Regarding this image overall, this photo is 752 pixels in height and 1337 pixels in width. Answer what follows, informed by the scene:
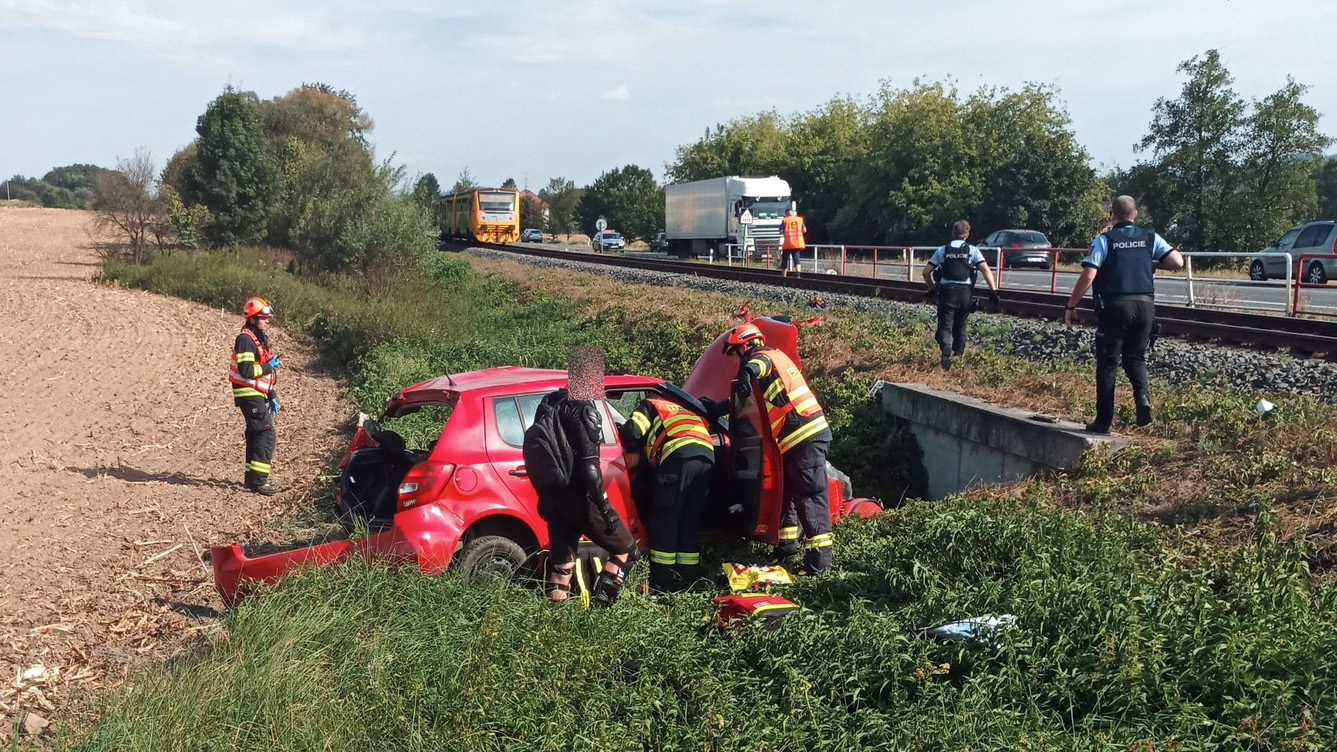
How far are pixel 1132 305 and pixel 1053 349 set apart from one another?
4.70 m

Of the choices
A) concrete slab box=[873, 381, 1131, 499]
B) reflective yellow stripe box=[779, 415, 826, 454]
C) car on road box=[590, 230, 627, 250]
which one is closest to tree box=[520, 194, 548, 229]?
car on road box=[590, 230, 627, 250]

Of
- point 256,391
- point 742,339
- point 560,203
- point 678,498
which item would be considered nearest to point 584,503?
point 678,498

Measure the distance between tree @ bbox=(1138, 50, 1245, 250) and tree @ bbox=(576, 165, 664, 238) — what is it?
3467 centimetres

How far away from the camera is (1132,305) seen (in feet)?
24.0

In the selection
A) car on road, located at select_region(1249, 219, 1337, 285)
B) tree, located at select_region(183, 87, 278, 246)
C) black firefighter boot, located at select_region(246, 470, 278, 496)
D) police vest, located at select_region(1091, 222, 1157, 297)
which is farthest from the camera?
tree, located at select_region(183, 87, 278, 246)

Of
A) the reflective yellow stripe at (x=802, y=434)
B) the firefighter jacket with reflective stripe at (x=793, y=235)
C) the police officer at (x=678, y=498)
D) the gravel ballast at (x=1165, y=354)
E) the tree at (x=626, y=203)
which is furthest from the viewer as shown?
the tree at (x=626, y=203)

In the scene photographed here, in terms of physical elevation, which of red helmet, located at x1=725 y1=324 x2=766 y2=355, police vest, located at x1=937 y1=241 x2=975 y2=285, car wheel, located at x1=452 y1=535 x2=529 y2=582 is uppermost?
police vest, located at x1=937 y1=241 x2=975 y2=285

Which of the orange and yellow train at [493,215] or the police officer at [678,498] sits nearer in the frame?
the police officer at [678,498]

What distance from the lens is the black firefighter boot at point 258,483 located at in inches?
410

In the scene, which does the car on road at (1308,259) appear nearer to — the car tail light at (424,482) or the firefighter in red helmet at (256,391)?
the firefighter in red helmet at (256,391)

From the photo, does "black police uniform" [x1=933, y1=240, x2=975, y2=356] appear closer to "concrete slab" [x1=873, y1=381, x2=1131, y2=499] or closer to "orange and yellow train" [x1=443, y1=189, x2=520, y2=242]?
"concrete slab" [x1=873, y1=381, x2=1131, y2=499]

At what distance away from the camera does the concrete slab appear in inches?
299

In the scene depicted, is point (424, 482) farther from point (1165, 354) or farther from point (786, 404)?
point (1165, 354)

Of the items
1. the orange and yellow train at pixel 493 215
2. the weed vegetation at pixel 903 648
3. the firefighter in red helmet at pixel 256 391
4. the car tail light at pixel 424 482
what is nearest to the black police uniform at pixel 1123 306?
the weed vegetation at pixel 903 648
